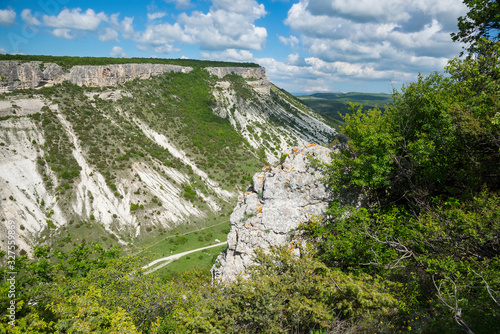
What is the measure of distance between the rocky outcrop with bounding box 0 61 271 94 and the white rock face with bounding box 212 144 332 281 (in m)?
63.9

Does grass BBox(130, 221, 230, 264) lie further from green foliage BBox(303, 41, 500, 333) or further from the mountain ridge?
green foliage BBox(303, 41, 500, 333)

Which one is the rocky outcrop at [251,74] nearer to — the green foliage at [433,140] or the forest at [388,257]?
the forest at [388,257]

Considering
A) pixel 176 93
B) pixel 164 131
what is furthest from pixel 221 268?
pixel 176 93

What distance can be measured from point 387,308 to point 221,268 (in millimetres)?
8810

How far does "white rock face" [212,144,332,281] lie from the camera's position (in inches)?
540

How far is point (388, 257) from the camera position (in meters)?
10.2

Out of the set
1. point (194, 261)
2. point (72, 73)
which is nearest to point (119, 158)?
point (72, 73)

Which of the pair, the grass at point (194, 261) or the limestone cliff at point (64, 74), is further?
the limestone cliff at point (64, 74)

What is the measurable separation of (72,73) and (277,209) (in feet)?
240

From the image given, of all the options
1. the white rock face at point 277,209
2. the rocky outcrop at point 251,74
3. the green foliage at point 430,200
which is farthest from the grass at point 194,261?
the rocky outcrop at point 251,74

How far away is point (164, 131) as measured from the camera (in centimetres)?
6944

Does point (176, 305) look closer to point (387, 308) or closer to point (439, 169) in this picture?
point (387, 308)

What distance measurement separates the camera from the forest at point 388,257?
7.70 m

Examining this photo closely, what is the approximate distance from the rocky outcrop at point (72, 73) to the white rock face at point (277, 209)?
210 feet
